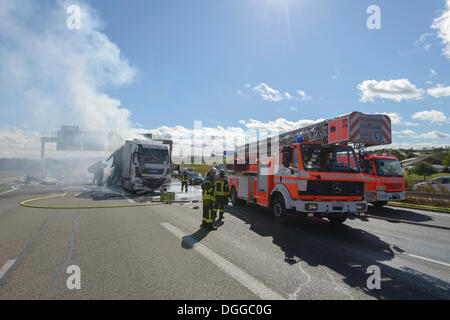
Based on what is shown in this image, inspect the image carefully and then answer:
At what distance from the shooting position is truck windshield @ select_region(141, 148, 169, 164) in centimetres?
1520

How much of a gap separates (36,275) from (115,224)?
3396 millimetres

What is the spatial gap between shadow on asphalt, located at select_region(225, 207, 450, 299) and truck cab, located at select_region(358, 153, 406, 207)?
4.48m

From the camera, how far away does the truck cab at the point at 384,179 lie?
1059 centimetres

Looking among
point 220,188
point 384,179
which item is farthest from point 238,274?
point 384,179

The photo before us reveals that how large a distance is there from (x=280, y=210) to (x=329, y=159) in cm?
199

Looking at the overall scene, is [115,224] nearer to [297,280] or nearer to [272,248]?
[272,248]

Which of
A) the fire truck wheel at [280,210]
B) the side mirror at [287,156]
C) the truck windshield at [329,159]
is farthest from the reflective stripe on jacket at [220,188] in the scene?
the truck windshield at [329,159]

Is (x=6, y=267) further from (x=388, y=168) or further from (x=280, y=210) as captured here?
(x=388, y=168)

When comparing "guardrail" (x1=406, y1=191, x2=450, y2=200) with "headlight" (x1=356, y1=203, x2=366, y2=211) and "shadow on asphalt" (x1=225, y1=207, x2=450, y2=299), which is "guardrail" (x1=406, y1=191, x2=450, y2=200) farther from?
"headlight" (x1=356, y1=203, x2=366, y2=211)

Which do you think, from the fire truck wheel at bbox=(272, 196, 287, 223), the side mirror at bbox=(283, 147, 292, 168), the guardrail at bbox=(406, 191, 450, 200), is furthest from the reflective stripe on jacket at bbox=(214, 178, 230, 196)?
the guardrail at bbox=(406, 191, 450, 200)

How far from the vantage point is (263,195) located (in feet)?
26.8

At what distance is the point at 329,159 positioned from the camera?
22.4ft

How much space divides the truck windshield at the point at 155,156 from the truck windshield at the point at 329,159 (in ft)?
35.4

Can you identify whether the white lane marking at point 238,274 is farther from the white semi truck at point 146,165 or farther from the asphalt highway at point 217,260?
the white semi truck at point 146,165
